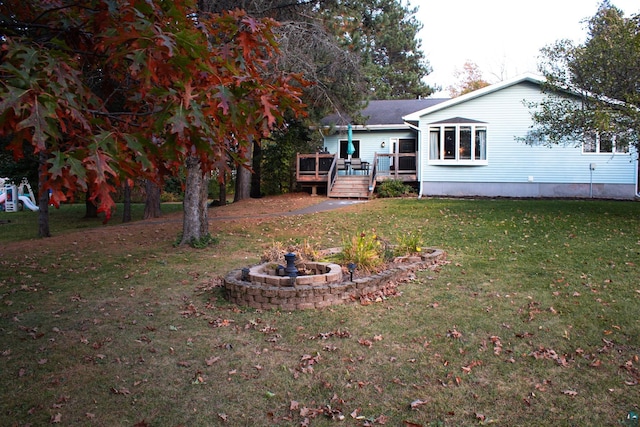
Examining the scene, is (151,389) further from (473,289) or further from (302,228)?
(302,228)

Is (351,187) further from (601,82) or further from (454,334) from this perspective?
(454,334)

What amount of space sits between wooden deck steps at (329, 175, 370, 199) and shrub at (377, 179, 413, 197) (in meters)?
0.63

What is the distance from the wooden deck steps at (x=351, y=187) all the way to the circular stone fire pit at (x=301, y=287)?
13.5 metres

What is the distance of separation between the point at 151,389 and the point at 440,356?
2672 millimetres

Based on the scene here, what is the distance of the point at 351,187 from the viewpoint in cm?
2142

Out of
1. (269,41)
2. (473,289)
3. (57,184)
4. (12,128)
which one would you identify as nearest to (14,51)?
(12,128)

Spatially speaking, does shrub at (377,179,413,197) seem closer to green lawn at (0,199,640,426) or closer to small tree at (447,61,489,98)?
green lawn at (0,199,640,426)

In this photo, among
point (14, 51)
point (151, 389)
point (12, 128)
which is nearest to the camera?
point (12, 128)

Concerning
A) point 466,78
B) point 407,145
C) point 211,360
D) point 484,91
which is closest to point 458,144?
point 484,91

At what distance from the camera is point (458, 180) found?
20984mm

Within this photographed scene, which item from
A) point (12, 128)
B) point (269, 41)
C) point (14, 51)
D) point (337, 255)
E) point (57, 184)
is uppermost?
point (269, 41)

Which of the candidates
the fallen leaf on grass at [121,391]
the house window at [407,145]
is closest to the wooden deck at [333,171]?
the house window at [407,145]

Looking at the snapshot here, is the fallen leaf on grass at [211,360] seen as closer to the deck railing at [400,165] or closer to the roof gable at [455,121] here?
the deck railing at [400,165]

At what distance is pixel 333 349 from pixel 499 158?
1743cm
